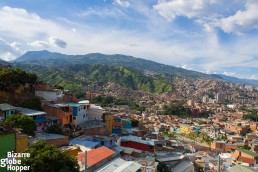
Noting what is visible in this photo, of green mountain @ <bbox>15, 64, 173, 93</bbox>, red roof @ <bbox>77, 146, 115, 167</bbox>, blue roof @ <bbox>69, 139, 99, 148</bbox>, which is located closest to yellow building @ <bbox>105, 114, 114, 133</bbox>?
blue roof @ <bbox>69, 139, 99, 148</bbox>

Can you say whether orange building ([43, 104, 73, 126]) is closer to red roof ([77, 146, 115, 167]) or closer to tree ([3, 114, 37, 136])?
tree ([3, 114, 37, 136])

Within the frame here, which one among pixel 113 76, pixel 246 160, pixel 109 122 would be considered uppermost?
pixel 113 76

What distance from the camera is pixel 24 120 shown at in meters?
16.1

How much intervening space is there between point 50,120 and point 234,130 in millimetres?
42970

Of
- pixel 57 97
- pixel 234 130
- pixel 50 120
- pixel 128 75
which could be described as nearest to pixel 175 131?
pixel 234 130

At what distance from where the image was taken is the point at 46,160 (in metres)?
10.2

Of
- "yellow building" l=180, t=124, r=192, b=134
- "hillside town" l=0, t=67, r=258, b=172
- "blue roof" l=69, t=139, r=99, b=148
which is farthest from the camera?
"yellow building" l=180, t=124, r=192, b=134

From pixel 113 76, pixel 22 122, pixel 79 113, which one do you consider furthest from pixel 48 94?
pixel 113 76

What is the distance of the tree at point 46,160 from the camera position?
10.1 metres

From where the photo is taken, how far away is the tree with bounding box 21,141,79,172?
10.1m

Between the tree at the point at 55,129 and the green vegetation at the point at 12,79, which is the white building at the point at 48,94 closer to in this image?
the green vegetation at the point at 12,79

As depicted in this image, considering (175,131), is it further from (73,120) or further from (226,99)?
(226,99)

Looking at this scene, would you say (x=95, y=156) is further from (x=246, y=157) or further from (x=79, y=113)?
(x=246, y=157)

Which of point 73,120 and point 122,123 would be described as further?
point 122,123
